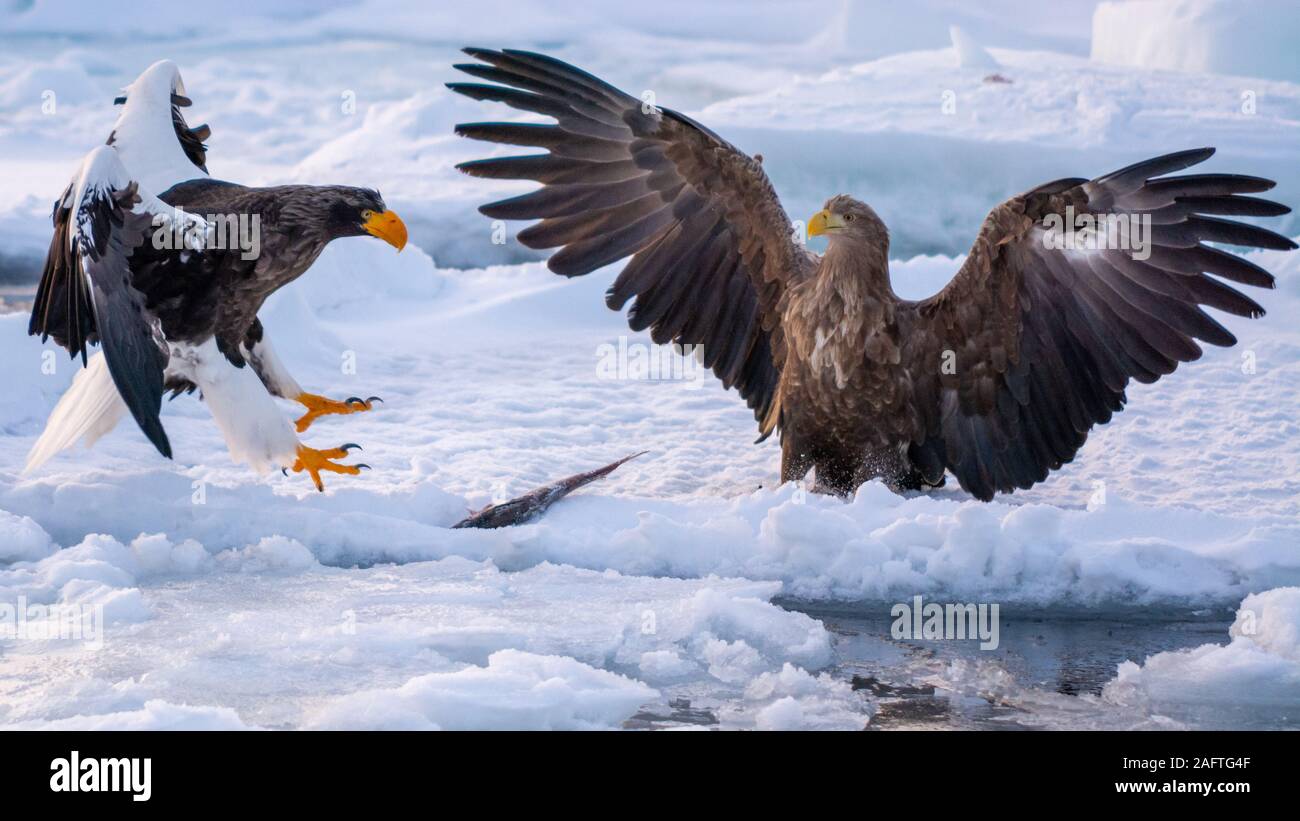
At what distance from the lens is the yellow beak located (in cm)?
503

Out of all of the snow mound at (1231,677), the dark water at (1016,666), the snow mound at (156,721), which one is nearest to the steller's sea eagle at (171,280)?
the snow mound at (156,721)

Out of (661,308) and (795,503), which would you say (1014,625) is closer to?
(795,503)

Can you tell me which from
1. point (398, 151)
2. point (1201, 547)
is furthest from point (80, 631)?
point (398, 151)

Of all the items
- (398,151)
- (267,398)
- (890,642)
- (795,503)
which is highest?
(398,151)

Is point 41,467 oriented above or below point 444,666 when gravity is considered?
above

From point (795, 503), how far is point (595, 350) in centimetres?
372

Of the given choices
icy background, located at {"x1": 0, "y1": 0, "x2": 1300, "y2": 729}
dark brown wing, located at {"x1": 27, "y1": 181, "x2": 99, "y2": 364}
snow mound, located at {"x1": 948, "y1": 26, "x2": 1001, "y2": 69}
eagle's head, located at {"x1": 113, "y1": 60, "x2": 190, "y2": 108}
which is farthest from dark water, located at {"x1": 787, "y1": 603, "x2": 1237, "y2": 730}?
snow mound, located at {"x1": 948, "y1": 26, "x2": 1001, "y2": 69}

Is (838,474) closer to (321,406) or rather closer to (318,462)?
(318,462)

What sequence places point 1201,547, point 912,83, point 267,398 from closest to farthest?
point 1201,547 → point 267,398 → point 912,83

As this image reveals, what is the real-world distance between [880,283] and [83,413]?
2.72 meters

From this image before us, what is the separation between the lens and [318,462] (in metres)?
5.07

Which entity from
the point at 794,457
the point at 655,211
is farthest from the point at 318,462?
the point at 794,457

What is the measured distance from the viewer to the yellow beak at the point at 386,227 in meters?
5.03

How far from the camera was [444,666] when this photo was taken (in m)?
3.63
